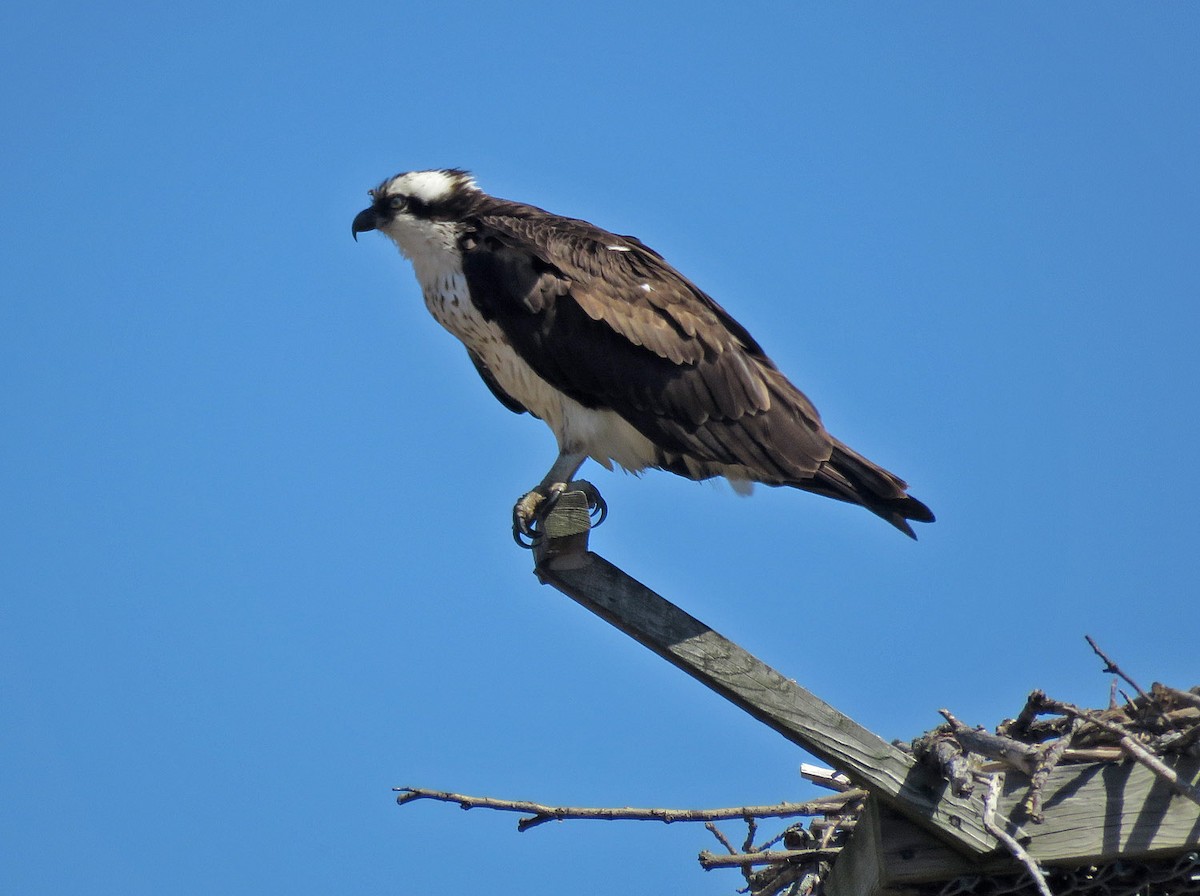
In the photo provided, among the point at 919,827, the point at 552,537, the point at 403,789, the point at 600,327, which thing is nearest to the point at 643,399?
the point at 600,327

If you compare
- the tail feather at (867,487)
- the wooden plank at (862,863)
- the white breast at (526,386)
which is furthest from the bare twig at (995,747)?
the white breast at (526,386)

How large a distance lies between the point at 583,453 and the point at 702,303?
2.94 ft

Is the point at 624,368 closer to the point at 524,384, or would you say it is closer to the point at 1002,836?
the point at 524,384

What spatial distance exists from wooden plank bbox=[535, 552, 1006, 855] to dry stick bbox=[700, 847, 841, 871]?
33.8 inches

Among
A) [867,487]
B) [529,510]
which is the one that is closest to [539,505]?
[529,510]

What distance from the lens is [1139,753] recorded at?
3592mm

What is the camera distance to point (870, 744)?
3701mm

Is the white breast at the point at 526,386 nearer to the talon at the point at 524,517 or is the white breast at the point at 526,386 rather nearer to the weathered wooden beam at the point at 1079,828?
the talon at the point at 524,517

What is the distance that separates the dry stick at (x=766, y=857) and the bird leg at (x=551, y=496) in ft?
4.23

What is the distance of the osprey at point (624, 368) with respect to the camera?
538 cm

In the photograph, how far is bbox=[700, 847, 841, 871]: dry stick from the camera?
4.54 m

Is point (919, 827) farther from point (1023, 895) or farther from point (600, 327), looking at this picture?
point (600, 327)

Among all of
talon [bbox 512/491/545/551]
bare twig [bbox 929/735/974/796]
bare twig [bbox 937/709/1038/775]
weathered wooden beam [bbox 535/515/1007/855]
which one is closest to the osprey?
talon [bbox 512/491/545/551]

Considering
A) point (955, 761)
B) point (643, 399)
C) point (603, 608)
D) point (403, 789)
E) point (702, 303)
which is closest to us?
point (955, 761)
